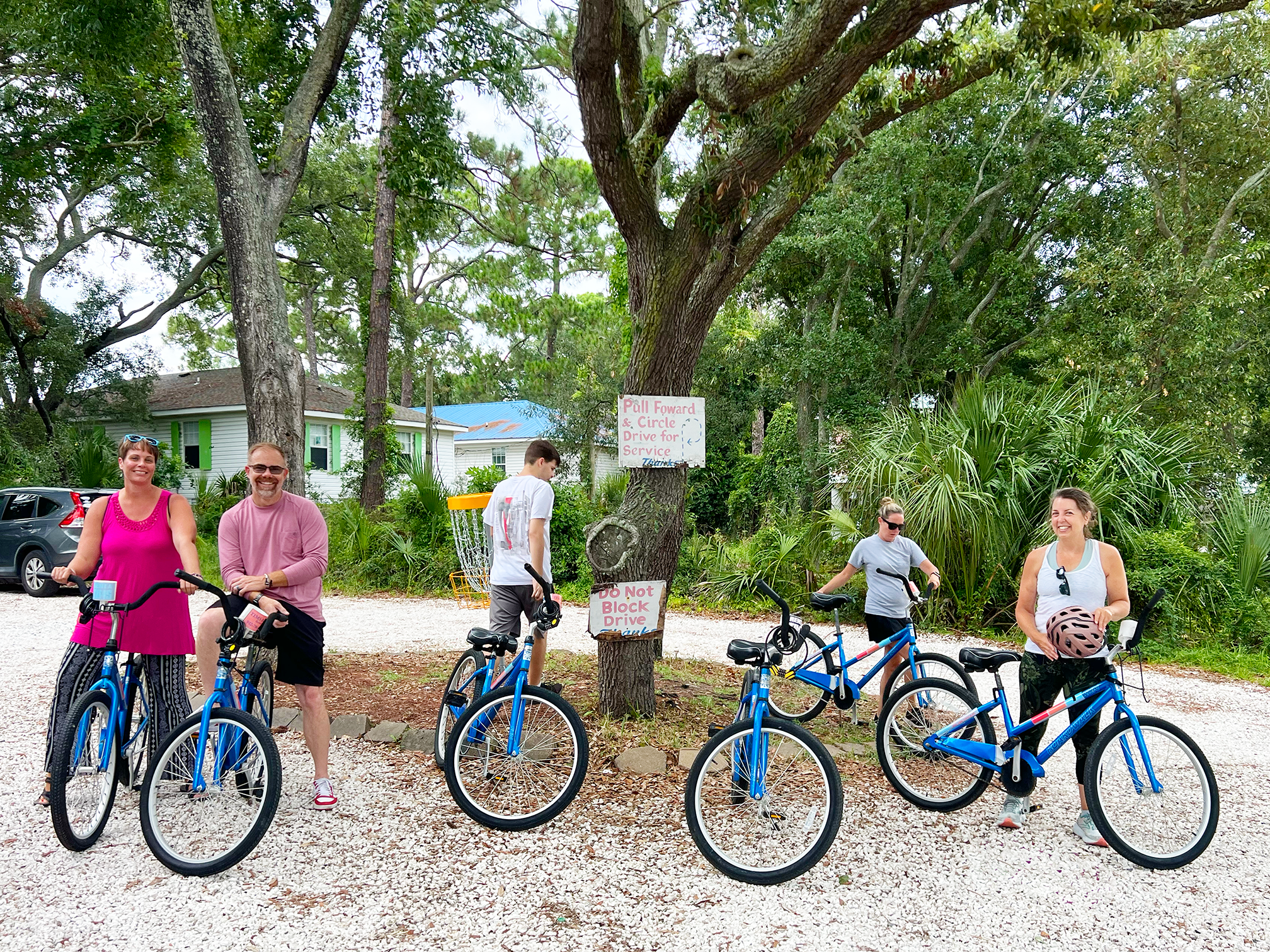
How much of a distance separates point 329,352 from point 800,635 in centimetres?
4118

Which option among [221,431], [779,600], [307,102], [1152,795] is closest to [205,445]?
[221,431]

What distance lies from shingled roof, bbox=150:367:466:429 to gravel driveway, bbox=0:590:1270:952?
60.4 ft

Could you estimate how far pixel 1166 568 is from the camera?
8633mm

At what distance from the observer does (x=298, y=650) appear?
383 centimetres

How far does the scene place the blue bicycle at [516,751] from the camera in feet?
12.3

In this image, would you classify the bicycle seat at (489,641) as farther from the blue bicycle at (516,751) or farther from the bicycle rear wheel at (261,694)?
the bicycle rear wheel at (261,694)

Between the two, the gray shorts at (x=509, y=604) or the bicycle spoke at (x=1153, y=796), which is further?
the gray shorts at (x=509, y=604)

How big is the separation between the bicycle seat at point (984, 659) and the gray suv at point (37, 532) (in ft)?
39.4

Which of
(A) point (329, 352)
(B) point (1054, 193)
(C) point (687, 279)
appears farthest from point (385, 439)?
(A) point (329, 352)

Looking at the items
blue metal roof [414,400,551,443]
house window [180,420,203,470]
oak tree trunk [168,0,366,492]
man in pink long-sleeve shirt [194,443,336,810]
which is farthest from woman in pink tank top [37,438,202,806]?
house window [180,420,203,470]

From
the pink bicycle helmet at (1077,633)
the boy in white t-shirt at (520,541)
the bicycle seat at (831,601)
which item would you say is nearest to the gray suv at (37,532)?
the boy in white t-shirt at (520,541)

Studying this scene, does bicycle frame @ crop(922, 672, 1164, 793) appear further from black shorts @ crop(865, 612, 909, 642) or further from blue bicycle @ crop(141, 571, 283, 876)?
blue bicycle @ crop(141, 571, 283, 876)

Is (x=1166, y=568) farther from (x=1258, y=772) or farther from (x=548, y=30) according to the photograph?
(x=548, y=30)

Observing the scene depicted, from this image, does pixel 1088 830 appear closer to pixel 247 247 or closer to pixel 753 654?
pixel 753 654
